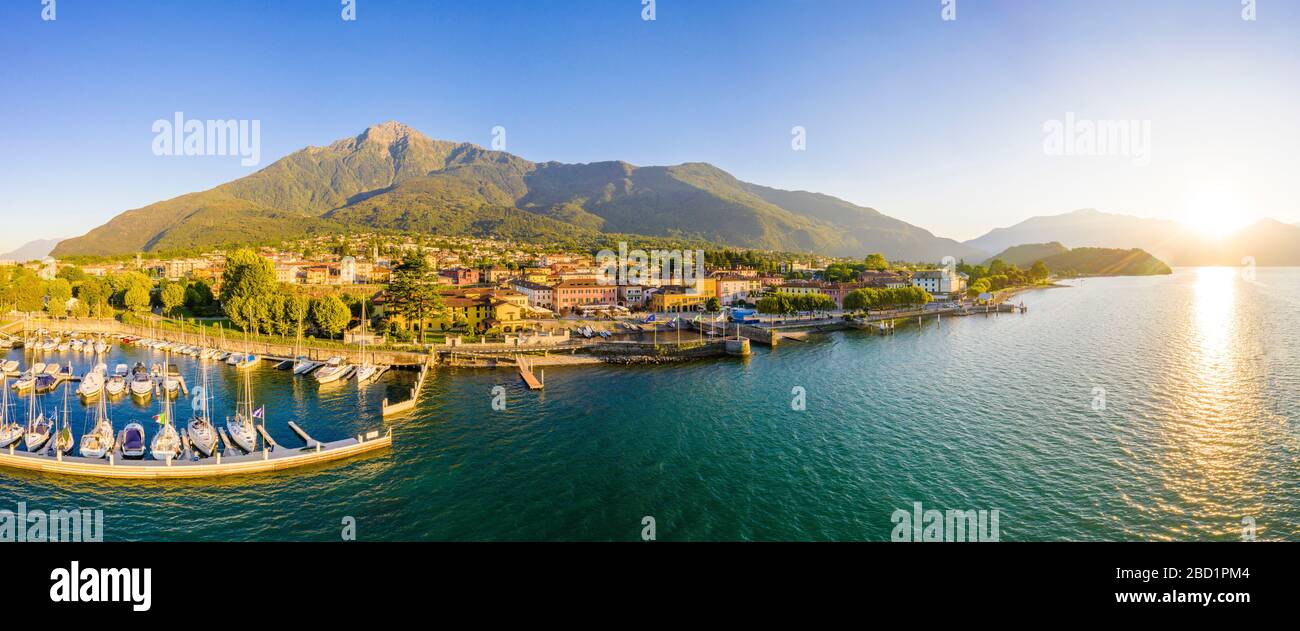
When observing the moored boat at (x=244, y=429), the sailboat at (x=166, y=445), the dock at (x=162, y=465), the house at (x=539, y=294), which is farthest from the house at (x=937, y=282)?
the sailboat at (x=166, y=445)

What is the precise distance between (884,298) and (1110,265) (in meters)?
175

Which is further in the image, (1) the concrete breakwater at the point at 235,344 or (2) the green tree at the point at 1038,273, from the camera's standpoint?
(2) the green tree at the point at 1038,273

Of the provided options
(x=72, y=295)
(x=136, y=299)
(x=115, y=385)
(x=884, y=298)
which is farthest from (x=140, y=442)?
(x=884, y=298)

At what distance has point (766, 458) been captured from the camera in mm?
19922

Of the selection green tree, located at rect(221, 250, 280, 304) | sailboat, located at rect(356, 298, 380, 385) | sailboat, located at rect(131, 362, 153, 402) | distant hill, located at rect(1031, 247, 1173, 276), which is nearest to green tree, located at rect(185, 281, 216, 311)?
green tree, located at rect(221, 250, 280, 304)

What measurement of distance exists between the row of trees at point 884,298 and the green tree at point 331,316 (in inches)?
2024

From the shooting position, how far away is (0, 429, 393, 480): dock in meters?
17.5

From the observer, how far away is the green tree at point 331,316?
3956 centimetres

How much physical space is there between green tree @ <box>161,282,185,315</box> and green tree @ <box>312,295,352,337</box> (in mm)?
22350

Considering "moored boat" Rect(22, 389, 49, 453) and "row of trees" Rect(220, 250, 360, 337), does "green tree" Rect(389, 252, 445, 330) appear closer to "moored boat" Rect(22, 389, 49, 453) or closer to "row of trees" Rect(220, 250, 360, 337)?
"row of trees" Rect(220, 250, 360, 337)

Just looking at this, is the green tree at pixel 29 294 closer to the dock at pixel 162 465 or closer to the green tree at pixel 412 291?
the green tree at pixel 412 291

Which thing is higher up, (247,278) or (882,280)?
(882,280)

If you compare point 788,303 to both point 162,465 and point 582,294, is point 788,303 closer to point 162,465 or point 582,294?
point 582,294

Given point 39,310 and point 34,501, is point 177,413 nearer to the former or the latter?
point 34,501
